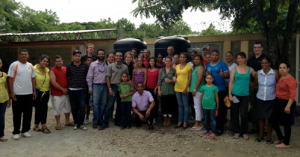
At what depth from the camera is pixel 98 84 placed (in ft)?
17.3

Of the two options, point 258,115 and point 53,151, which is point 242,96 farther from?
point 53,151

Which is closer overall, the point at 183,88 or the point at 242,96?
the point at 242,96

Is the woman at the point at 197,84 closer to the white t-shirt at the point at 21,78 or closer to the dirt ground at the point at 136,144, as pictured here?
the dirt ground at the point at 136,144

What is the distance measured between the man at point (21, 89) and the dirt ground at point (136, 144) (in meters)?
0.33

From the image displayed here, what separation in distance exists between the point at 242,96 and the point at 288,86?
81 cm

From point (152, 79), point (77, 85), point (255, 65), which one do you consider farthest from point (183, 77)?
point (77, 85)

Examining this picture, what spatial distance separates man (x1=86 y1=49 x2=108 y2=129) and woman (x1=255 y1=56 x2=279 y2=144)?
3.17 m

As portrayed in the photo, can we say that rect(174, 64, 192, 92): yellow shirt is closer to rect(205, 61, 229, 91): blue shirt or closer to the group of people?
the group of people

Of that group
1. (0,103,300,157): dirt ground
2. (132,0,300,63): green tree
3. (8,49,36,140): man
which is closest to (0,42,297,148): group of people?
(8,49,36,140): man

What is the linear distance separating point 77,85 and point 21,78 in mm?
1094

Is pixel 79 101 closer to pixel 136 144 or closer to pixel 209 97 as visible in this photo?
pixel 136 144

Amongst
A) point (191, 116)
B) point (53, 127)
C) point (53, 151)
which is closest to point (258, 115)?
point (191, 116)

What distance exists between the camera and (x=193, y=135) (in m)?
4.78

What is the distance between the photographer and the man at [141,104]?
17.2 feet
